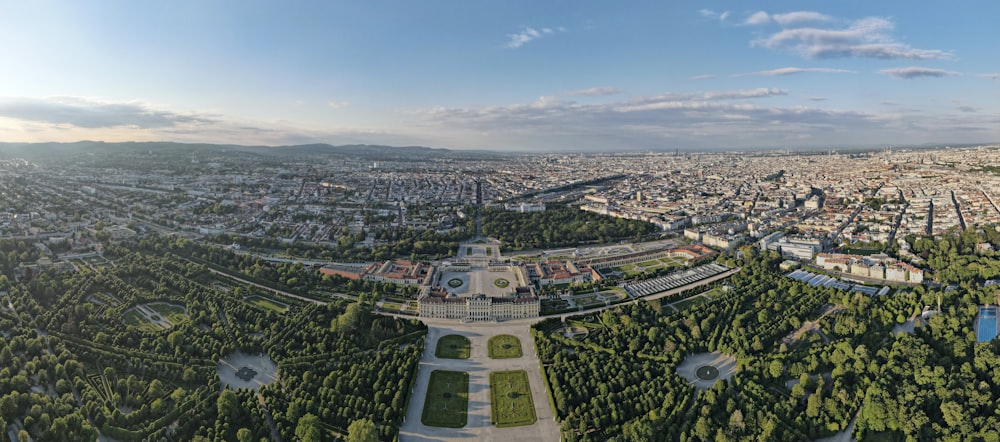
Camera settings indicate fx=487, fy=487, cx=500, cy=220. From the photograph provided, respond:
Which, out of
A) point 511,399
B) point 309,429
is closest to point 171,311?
point 309,429

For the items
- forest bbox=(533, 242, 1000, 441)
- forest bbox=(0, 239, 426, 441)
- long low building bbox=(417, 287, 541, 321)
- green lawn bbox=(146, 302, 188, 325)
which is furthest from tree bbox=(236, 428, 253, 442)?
green lawn bbox=(146, 302, 188, 325)

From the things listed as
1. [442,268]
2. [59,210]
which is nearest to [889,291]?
[442,268]

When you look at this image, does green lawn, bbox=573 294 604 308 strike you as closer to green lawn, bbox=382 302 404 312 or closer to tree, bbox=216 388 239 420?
green lawn, bbox=382 302 404 312

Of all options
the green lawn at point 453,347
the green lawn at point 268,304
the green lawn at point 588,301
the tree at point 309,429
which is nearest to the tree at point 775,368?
→ the green lawn at point 588,301

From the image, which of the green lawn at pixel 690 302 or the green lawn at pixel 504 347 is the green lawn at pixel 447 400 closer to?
the green lawn at pixel 504 347

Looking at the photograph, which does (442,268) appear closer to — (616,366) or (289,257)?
(289,257)
